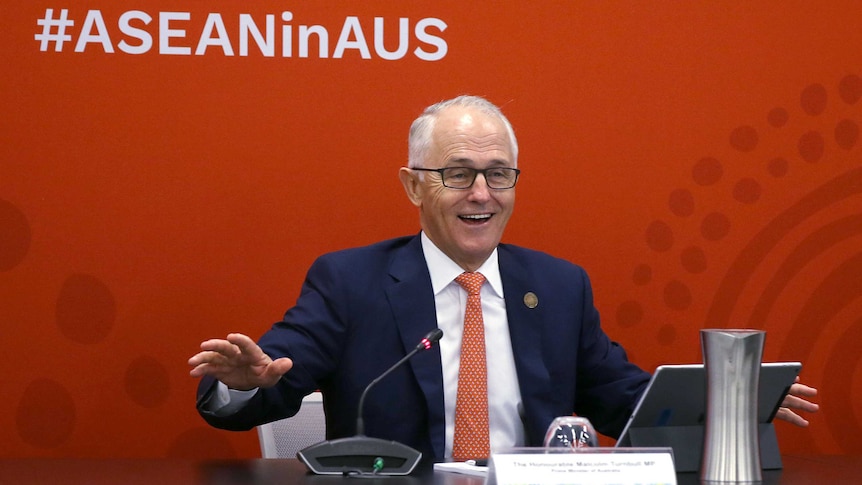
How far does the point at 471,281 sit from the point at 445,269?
0.27 ft

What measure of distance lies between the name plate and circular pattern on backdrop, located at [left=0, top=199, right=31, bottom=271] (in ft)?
6.12

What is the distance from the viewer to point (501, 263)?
108 inches

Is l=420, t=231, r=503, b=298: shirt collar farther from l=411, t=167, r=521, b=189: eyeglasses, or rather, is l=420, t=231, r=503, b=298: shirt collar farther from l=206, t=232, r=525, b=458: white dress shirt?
l=411, t=167, r=521, b=189: eyeglasses

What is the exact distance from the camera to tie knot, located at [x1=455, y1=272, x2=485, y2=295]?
2.64 meters

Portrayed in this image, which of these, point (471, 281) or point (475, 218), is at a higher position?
point (475, 218)

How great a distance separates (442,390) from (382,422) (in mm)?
170

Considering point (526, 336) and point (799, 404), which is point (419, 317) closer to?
point (526, 336)

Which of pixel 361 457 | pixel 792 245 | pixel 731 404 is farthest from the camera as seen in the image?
pixel 792 245

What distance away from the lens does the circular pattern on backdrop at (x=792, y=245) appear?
3223 mm

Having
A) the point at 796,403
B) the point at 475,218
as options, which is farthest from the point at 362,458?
the point at 796,403

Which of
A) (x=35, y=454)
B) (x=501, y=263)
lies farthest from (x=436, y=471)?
(x=35, y=454)

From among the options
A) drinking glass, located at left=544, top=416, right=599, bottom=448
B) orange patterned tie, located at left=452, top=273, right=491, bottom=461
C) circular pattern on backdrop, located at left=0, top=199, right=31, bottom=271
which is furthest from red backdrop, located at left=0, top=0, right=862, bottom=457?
drinking glass, located at left=544, top=416, right=599, bottom=448

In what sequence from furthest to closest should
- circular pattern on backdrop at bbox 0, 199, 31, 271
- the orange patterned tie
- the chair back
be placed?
circular pattern on backdrop at bbox 0, 199, 31, 271 < the chair back < the orange patterned tie

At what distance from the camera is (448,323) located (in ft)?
8.57
